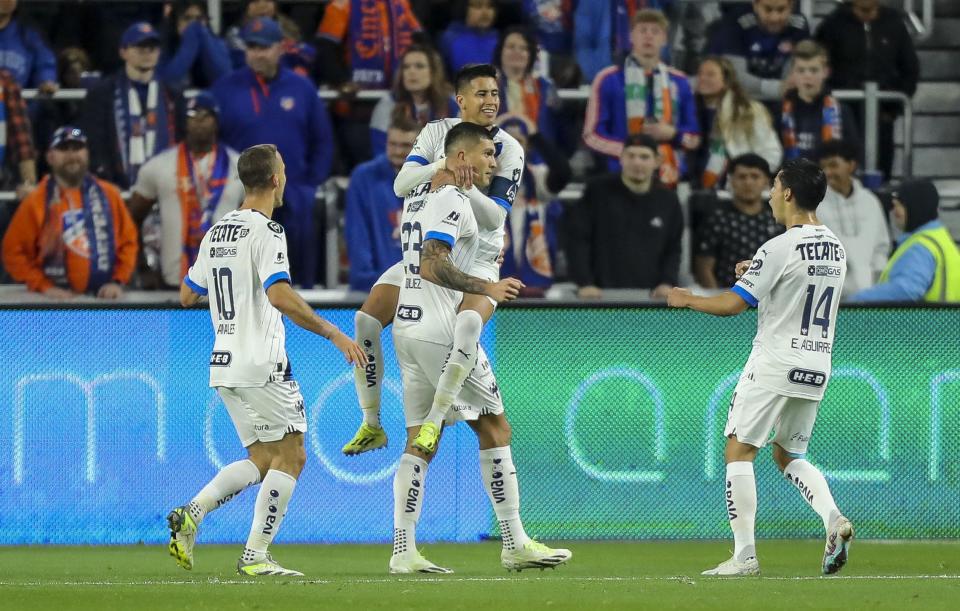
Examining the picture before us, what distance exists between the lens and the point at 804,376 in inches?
339

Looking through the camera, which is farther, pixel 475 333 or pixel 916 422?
pixel 916 422

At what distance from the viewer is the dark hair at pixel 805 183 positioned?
8.58 m

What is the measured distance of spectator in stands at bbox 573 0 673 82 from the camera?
1504 centimetres

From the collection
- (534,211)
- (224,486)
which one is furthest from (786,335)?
(534,211)

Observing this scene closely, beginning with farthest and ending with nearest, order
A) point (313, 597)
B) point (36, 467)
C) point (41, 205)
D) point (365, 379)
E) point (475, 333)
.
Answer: point (41, 205), point (36, 467), point (365, 379), point (475, 333), point (313, 597)

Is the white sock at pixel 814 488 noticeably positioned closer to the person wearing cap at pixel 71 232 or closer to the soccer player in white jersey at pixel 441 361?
the soccer player in white jersey at pixel 441 361

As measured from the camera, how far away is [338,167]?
14.8 meters

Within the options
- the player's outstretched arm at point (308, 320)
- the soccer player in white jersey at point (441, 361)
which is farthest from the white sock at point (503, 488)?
the player's outstretched arm at point (308, 320)

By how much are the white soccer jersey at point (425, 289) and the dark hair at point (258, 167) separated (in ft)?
2.65

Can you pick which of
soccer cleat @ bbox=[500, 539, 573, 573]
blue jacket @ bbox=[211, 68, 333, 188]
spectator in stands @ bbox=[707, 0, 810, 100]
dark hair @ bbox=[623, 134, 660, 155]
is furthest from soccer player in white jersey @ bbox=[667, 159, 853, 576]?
spectator in stands @ bbox=[707, 0, 810, 100]

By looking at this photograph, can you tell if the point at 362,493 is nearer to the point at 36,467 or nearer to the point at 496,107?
the point at 36,467

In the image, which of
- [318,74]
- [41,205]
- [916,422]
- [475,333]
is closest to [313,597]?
[475,333]

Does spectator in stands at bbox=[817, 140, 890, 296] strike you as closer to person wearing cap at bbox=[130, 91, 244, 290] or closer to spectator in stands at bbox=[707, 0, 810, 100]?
spectator in stands at bbox=[707, 0, 810, 100]

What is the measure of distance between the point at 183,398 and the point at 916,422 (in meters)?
4.58
